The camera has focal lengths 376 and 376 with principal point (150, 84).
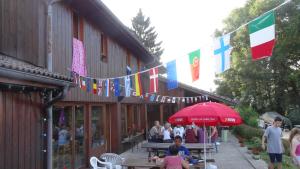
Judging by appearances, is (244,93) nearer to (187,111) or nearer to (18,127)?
(187,111)

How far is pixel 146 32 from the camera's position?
61.7 metres

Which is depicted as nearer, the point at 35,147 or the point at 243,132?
the point at 35,147

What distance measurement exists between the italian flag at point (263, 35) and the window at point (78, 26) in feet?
18.6

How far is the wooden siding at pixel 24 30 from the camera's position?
7.71m

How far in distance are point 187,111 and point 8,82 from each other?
4.24 meters

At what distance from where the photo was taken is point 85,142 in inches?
485

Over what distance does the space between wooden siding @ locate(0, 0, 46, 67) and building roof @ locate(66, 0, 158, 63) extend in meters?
2.35

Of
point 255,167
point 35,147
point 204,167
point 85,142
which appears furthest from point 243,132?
point 35,147

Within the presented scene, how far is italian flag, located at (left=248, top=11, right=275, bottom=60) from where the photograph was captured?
833 centimetres

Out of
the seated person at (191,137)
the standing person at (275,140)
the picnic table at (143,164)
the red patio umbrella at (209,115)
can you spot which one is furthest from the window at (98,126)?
the standing person at (275,140)

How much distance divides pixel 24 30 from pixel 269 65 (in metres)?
33.2

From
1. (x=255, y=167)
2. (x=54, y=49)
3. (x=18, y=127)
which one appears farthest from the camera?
(x=255, y=167)

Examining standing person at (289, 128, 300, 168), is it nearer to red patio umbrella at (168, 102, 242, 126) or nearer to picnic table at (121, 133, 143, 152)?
red patio umbrella at (168, 102, 242, 126)

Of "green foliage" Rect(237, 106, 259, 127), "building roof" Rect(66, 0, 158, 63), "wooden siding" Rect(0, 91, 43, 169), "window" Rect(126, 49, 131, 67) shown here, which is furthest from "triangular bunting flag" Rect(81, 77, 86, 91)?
"green foliage" Rect(237, 106, 259, 127)
